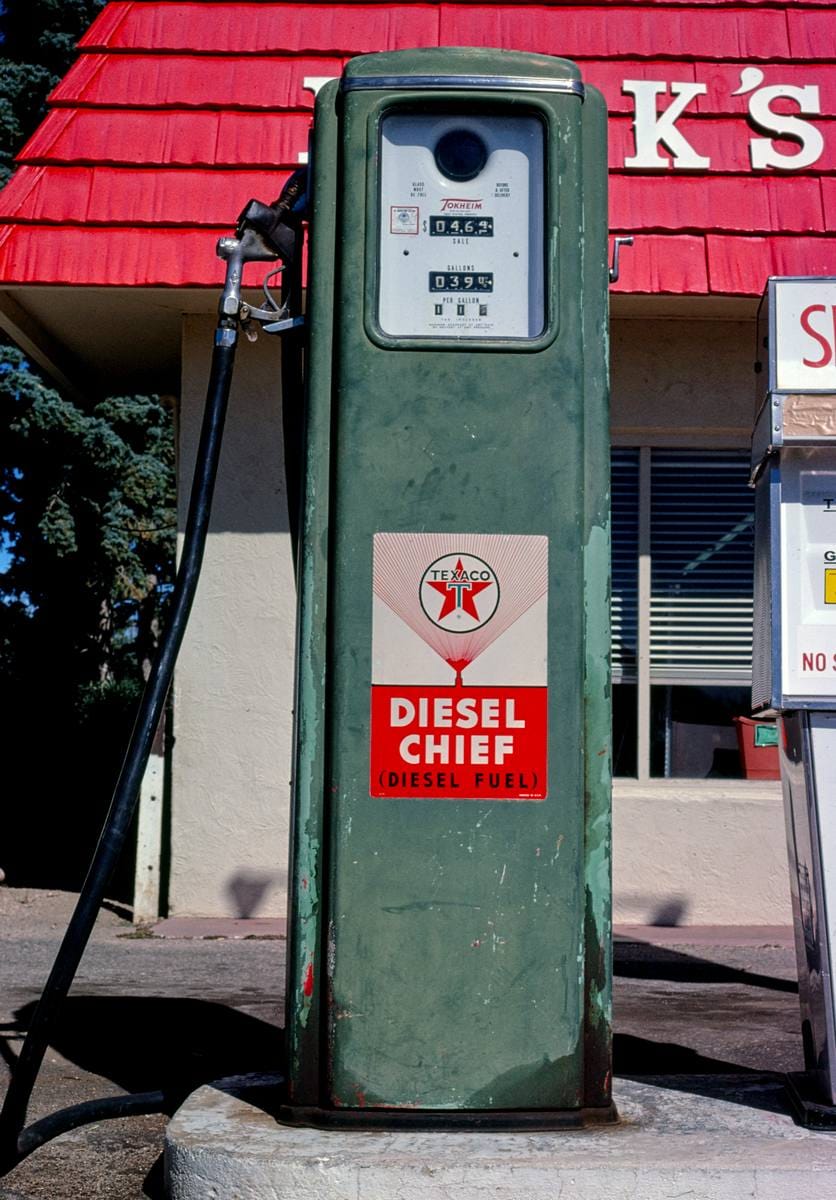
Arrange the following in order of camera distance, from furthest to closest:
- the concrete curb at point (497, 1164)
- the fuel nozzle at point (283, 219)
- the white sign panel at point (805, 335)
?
the fuel nozzle at point (283, 219) → the white sign panel at point (805, 335) → the concrete curb at point (497, 1164)

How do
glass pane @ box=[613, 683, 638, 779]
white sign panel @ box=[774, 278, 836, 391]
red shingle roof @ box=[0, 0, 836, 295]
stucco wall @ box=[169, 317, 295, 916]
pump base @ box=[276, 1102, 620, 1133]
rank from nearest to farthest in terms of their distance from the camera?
pump base @ box=[276, 1102, 620, 1133]
white sign panel @ box=[774, 278, 836, 391]
red shingle roof @ box=[0, 0, 836, 295]
stucco wall @ box=[169, 317, 295, 916]
glass pane @ box=[613, 683, 638, 779]

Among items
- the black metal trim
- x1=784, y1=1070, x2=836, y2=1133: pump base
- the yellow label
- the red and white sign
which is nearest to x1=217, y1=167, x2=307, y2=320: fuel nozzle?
the black metal trim

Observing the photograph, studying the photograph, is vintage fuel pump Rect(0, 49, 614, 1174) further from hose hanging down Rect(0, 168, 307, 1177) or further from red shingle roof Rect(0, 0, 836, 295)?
red shingle roof Rect(0, 0, 836, 295)

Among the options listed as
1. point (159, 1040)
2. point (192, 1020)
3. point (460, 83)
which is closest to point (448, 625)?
point (460, 83)

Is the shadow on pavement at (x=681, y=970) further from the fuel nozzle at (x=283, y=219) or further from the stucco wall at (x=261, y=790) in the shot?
the fuel nozzle at (x=283, y=219)

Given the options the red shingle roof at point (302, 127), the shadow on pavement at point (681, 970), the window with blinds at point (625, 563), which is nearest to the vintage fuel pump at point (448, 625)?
the shadow on pavement at point (681, 970)

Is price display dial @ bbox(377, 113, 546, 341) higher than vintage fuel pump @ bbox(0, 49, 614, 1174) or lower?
Answer: higher

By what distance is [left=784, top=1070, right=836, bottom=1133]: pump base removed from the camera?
9.60 feet

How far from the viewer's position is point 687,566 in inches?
299

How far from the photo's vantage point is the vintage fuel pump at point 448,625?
288cm

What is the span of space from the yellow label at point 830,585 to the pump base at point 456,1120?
1.25 metres

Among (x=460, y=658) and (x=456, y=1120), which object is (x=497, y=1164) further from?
(x=460, y=658)

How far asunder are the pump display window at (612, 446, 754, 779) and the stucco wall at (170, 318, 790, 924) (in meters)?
0.26

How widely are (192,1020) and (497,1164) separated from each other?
2.51m
